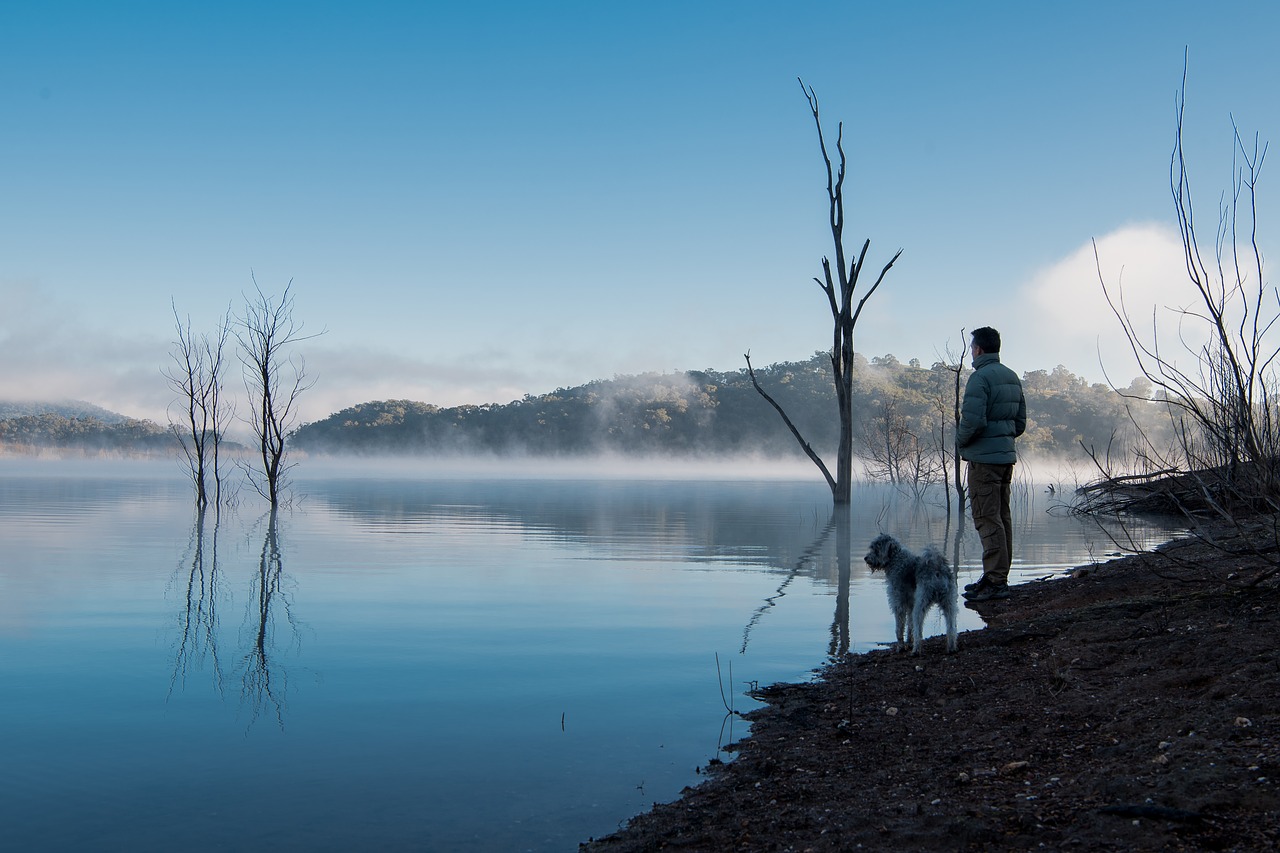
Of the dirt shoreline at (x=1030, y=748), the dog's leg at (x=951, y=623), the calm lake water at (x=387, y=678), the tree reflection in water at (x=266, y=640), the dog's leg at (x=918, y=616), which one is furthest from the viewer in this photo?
the dog's leg at (x=918, y=616)

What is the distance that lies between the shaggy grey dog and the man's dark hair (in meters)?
2.88

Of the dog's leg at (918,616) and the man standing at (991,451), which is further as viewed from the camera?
the man standing at (991,451)

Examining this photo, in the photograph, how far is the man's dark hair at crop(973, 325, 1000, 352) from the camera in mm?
8633

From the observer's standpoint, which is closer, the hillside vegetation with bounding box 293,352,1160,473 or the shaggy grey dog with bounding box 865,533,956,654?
the shaggy grey dog with bounding box 865,533,956,654

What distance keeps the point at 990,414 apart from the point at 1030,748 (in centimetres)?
517

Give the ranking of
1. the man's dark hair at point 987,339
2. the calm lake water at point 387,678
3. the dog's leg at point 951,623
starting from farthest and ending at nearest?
the man's dark hair at point 987,339 → the dog's leg at point 951,623 → the calm lake water at point 387,678

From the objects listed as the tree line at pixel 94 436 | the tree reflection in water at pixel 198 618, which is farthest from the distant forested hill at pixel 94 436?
the tree reflection in water at pixel 198 618

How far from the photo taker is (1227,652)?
4.51m

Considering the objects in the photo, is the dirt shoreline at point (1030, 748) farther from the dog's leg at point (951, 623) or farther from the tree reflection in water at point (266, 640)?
the tree reflection in water at point (266, 640)

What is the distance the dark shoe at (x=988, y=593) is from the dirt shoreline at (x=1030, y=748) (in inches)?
83.8

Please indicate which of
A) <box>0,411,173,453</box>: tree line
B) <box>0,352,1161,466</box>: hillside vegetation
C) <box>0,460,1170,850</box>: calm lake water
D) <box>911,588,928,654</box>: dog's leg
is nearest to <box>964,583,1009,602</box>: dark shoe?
<box>0,460,1170,850</box>: calm lake water

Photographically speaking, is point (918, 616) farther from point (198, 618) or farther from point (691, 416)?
point (691, 416)

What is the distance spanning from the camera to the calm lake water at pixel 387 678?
3656mm

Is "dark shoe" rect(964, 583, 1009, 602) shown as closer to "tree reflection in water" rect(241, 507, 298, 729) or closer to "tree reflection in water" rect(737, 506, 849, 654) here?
"tree reflection in water" rect(737, 506, 849, 654)
